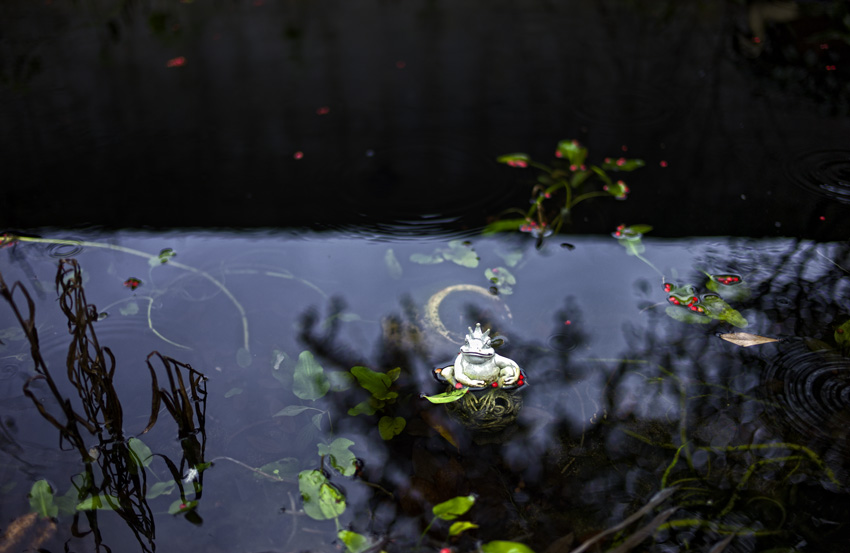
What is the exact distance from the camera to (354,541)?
154 cm

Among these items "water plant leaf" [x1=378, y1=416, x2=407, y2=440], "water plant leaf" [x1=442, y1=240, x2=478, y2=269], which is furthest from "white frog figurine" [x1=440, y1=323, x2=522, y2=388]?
"water plant leaf" [x1=442, y1=240, x2=478, y2=269]

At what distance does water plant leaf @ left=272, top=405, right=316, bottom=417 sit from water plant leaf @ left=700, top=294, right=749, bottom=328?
123 centimetres

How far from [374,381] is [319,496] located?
0.33m

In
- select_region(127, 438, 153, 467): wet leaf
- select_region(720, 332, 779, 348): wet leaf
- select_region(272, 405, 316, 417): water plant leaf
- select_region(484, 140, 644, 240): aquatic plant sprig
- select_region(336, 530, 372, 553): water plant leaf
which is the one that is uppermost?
select_region(484, 140, 644, 240): aquatic plant sprig

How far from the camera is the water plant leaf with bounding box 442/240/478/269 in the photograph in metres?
2.26

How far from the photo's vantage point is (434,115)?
9.91ft

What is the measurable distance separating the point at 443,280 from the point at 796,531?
1195 mm

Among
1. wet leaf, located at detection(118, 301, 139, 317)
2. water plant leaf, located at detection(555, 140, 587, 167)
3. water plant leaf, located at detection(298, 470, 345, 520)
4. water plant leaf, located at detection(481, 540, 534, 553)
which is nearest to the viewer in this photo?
water plant leaf, located at detection(481, 540, 534, 553)

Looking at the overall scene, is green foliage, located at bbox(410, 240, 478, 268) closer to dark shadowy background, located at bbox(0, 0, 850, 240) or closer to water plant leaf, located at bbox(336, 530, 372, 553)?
dark shadowy background, located at bbox(0, 0, 850, 240)

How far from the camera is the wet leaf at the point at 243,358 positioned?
1953mm

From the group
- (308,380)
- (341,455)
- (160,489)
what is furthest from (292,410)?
(160,489)

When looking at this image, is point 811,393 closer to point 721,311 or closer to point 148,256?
point 721,311

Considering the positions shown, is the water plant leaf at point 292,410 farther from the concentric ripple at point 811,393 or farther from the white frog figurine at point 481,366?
the concentric ripple at point 811,393

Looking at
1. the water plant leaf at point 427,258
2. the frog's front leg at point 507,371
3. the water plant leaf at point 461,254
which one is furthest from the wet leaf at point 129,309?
the frog's front leg at point 507,371
